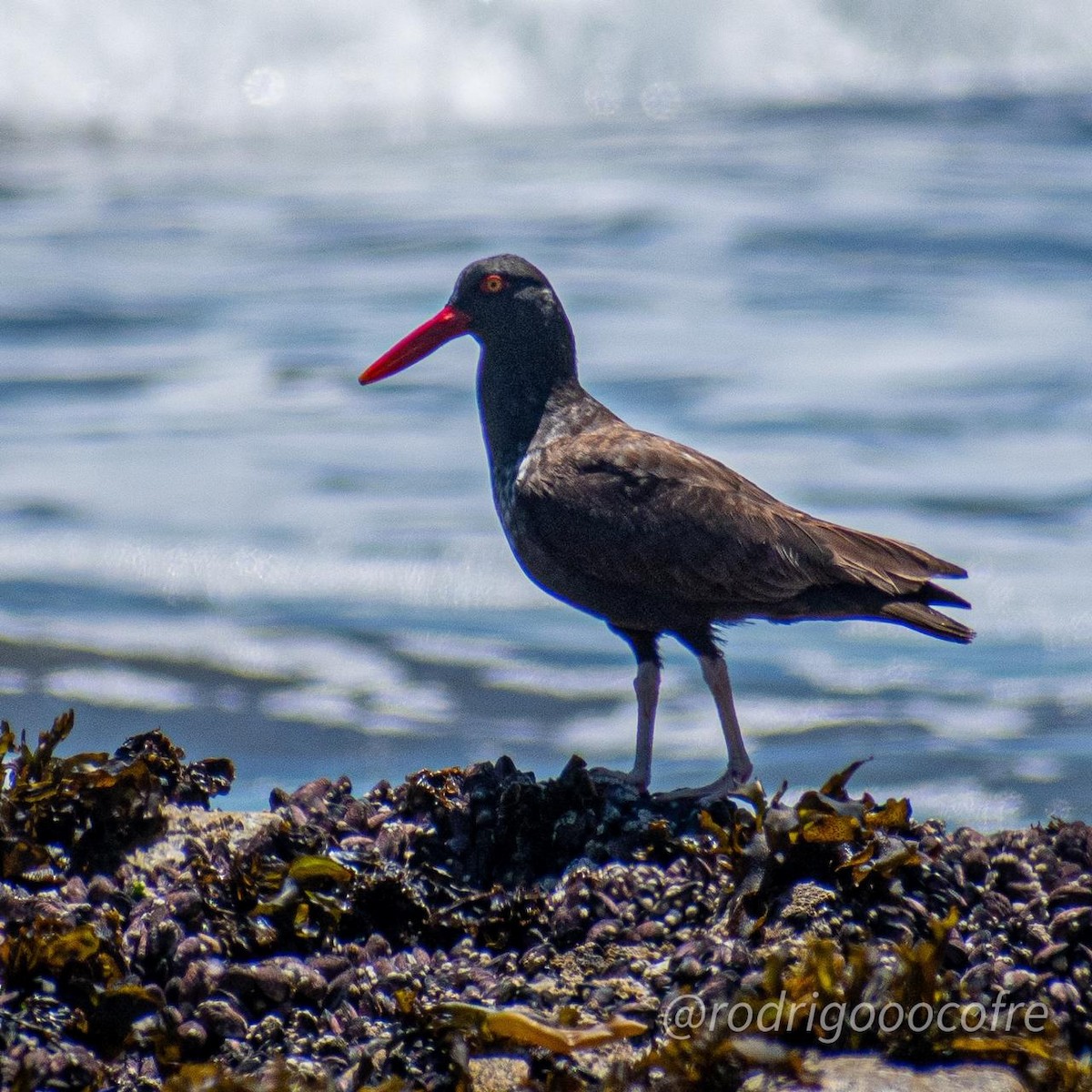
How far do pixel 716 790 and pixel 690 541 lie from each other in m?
0.85

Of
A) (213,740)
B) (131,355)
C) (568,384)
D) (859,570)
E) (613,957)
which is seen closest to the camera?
(613,957)

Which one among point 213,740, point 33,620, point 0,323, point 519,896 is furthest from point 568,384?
point 0,323

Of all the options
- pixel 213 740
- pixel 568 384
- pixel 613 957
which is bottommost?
pixel 213 740

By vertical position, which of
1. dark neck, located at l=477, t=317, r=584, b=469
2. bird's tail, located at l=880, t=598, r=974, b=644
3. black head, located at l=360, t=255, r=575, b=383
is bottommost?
bird's tail, located at l=880, t=598, r=974, b=644

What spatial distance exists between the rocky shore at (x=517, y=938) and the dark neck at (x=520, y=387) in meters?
1.46

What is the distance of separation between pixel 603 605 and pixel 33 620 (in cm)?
493

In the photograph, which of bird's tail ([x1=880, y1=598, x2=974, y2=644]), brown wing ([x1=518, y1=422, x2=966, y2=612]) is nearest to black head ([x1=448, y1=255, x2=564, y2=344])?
brown wing ([x1=518, y1=422, x2=966, y2=612])

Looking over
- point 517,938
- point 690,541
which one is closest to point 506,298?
point 690,541

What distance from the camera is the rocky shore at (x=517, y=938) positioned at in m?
3.78

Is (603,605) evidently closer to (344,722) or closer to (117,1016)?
(117,1016)

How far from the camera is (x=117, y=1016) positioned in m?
4.03

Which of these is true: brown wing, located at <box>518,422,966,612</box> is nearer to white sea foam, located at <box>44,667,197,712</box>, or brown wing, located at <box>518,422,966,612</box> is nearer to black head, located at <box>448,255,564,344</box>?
black head, located at <box>448,255,564,344</box>

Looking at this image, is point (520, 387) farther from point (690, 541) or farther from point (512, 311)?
point (690, 541)

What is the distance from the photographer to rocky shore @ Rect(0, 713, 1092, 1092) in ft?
12.4
